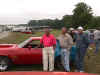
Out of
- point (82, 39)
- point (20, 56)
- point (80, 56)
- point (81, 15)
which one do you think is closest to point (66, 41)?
point (82, 39)

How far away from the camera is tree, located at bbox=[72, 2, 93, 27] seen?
4888cm

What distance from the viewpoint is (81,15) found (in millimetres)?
48688

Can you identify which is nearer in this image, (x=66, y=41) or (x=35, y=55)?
(x=66, y=41)

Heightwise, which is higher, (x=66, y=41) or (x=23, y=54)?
(x=66, y=41)

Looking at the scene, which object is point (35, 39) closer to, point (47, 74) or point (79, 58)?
point (79, 58)

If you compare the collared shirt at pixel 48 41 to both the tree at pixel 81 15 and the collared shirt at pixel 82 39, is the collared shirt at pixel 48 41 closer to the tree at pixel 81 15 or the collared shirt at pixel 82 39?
Result: the collared shirt at pixel 82 39

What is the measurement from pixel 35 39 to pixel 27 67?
1209 millimetres

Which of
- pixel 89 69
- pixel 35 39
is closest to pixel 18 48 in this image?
pixel 35 39

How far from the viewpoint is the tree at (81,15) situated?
48875mm

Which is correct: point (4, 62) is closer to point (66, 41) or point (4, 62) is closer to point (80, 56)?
point (66, 41)

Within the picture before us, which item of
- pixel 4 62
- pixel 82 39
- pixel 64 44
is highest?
pixel 82 39

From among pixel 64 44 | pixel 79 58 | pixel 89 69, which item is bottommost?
pixel 89 69

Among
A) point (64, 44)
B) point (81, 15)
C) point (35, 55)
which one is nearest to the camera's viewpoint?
point (64, 44)

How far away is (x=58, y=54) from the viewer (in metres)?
6.25
